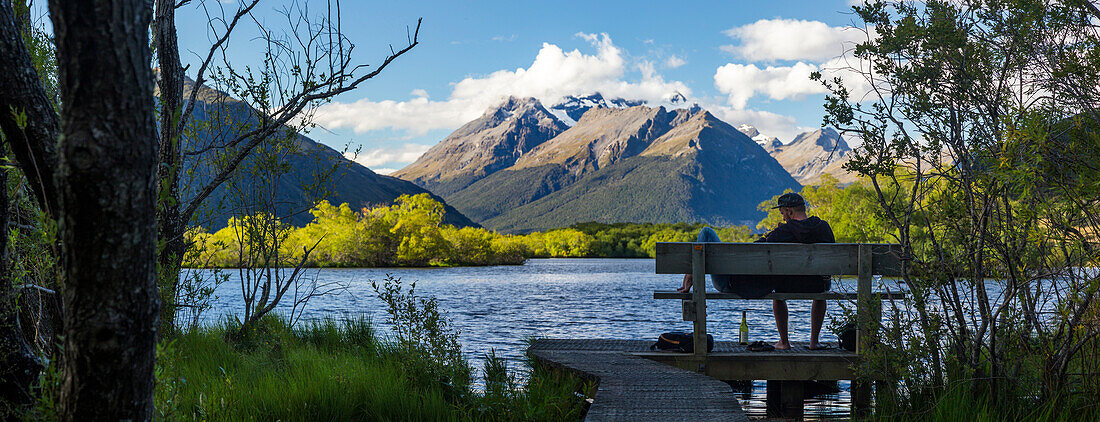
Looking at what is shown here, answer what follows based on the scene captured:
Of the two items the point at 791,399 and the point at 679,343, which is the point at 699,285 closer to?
the point at 679,343

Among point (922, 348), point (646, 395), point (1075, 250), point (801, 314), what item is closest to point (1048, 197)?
point (1075, 250)

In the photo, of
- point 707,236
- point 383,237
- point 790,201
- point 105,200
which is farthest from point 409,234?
point 105,200

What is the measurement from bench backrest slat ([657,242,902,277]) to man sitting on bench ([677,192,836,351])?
0.63 ft

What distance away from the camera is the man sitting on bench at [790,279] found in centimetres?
650

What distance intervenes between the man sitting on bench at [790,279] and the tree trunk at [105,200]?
523cm

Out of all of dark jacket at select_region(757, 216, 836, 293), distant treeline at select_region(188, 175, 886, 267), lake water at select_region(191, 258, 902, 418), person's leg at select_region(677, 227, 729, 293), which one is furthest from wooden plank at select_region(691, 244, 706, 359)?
distant treeline at select_region(188, 175, 886, 267)

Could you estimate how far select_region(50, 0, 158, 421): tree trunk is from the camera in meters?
1.84

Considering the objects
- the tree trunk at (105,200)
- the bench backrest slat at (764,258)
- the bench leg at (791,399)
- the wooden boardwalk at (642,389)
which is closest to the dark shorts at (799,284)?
the bench backrest slat at (764,258)

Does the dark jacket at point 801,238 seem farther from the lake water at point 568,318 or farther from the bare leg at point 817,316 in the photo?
the lake water at point 568,318

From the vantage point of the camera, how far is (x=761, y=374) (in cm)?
659

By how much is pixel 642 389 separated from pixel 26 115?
3945 mm

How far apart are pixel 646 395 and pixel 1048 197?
2.75 metres

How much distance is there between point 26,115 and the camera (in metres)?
2.41

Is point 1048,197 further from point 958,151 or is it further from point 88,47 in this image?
point 88,47
